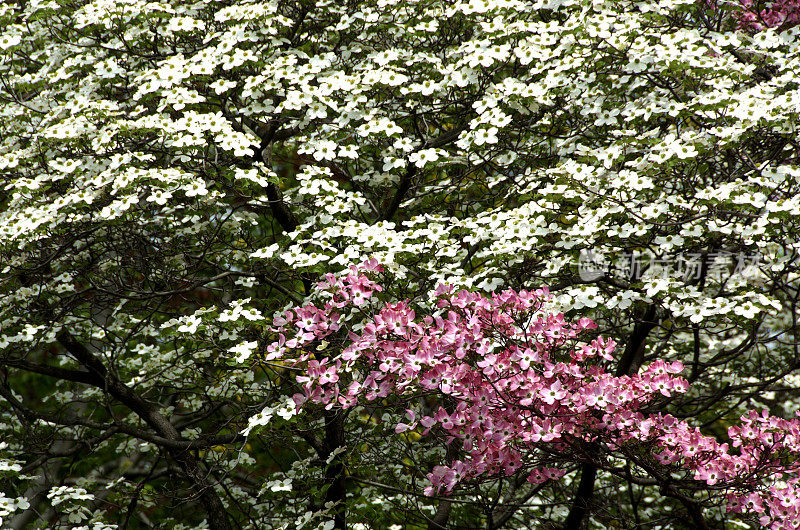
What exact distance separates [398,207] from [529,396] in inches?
102

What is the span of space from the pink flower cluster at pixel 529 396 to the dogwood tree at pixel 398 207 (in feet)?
0.09

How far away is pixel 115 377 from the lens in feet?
15.8

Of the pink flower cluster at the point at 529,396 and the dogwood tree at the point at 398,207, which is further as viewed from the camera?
the dogwood tree at the point at 398,207

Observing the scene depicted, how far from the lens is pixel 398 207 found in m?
5.35

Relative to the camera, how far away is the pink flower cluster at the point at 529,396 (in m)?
3.04

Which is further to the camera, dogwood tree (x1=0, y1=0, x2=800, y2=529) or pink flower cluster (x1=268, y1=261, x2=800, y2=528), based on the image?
dogwood tree (x1=0, y1=0, x2=800, y2=529)

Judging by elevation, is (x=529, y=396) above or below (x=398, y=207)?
below

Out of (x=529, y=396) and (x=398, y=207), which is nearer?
(x=529, y=396)

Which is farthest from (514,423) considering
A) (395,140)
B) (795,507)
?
(395,140)

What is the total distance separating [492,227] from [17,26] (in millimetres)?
3750

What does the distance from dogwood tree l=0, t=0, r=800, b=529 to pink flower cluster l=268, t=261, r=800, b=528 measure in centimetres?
3

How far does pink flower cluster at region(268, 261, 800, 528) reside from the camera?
3039mm

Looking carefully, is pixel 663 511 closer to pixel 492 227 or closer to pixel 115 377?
pixel 492 227

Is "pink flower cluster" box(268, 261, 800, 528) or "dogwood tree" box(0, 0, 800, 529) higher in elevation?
"dogwood tree" box(0, 0, 800, 529)
